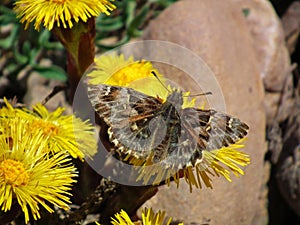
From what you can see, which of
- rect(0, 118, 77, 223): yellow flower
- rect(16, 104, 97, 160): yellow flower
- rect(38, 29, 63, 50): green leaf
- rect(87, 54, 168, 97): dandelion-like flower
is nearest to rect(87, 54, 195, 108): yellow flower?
rect(87, 54, 168, 97): dandelion-like flower

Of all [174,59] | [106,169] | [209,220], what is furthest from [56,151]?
[174,59]

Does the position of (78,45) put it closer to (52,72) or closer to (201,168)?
(201,168)

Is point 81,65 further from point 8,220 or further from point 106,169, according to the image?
point 8,220

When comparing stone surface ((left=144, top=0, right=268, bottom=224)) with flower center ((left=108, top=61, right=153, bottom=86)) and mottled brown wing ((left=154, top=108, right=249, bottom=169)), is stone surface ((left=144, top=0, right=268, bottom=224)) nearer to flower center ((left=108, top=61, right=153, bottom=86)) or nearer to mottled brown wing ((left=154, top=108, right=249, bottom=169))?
flower center ((left=108, top=61, right=153, bottom=86))

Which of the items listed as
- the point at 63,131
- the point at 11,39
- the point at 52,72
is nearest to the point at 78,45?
the point at 63,131

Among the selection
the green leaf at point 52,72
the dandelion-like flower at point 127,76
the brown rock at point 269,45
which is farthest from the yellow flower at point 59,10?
the brown rock at point 269,45
